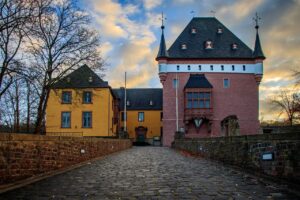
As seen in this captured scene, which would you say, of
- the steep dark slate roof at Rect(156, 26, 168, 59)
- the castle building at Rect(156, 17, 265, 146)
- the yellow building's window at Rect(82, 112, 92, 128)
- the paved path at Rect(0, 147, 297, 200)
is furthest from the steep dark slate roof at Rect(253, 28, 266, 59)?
the paved path at Rect(0, 147, 297, 200)

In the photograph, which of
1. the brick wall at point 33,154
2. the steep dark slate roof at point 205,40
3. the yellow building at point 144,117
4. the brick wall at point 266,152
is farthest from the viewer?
the yellow building at point 144,117

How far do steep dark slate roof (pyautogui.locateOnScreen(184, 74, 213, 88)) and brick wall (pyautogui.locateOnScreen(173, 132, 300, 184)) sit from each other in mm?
35920

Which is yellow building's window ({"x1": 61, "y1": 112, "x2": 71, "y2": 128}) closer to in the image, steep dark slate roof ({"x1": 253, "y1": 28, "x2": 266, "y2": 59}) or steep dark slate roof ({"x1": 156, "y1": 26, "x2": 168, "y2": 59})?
steep dark slate roof ({"x1": 156, "y1": 26, "x2": 168, "y2": 59})

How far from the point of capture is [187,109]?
51062 mm

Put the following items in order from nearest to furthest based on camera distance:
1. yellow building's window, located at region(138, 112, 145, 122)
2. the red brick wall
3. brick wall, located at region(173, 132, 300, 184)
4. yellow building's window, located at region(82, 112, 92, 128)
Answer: brick wall, located at region(173, 132, 300, 184) → yellow building's window, located at region(82, 112, 92, 128) → the red brick wall → yellow building's window, located at region(138, 112, 145, 122)

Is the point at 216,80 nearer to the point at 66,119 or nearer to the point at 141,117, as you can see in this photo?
the point at 141,117

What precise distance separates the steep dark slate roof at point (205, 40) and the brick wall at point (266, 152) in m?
38.5

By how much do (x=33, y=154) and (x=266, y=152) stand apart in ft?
20.4

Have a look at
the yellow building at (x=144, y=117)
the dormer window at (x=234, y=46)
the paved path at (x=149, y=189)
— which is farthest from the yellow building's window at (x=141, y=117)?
the paved path at (x=149, y=189)

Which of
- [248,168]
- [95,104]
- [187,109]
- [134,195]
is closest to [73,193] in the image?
[134,195]

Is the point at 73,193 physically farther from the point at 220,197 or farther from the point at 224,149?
the point at 224,149

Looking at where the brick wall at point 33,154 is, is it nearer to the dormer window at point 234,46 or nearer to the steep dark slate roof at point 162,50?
the steep dark slate roof at point 162,50

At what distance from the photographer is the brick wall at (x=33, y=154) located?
8.40 metres

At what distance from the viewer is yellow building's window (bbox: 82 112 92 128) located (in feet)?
149
